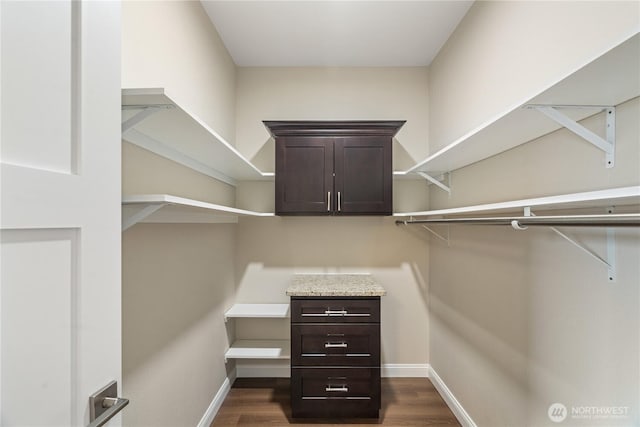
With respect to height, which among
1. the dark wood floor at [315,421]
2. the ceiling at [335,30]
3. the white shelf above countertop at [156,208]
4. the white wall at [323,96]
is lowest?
the dark wood floor at [315,421]

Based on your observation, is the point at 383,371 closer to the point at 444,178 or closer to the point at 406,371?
the point at 406,371

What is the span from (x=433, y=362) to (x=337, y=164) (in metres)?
1.91

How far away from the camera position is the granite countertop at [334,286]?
205cm

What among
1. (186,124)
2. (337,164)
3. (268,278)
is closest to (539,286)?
(337,164)

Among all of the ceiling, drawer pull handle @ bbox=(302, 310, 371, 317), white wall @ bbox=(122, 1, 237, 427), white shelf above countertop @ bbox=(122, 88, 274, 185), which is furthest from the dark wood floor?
the ceiling

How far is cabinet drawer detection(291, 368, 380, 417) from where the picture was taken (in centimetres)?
203

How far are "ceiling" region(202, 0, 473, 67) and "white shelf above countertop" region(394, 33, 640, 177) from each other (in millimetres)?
1160

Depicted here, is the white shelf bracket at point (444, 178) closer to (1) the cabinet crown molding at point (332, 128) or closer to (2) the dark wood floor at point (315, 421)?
(1) the cabinet crown molding at point (332, 128)

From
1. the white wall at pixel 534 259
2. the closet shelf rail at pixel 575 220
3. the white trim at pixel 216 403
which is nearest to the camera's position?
the closet shelf rail at pixel 575 220

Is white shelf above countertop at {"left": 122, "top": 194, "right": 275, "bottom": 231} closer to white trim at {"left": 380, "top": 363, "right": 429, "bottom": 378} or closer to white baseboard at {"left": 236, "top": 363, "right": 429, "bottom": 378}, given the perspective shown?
white baseboard at {"left": 236, "top": 363, "right": 429, "bottom": 378}

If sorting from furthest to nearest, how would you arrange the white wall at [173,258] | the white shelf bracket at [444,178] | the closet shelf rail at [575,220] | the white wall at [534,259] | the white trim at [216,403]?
the white shelf bracket at [444,178] → the white trim at [216,403] → the white wall at [173,258] → the white wall at [534,259] → the closet shelf rail at [575,220]

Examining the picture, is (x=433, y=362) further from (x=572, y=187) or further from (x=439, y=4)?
(x=439, y=4)

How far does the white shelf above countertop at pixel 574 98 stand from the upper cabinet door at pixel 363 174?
32.0 inches

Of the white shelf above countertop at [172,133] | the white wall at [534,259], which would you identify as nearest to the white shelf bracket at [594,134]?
the white wall at [534,259]
